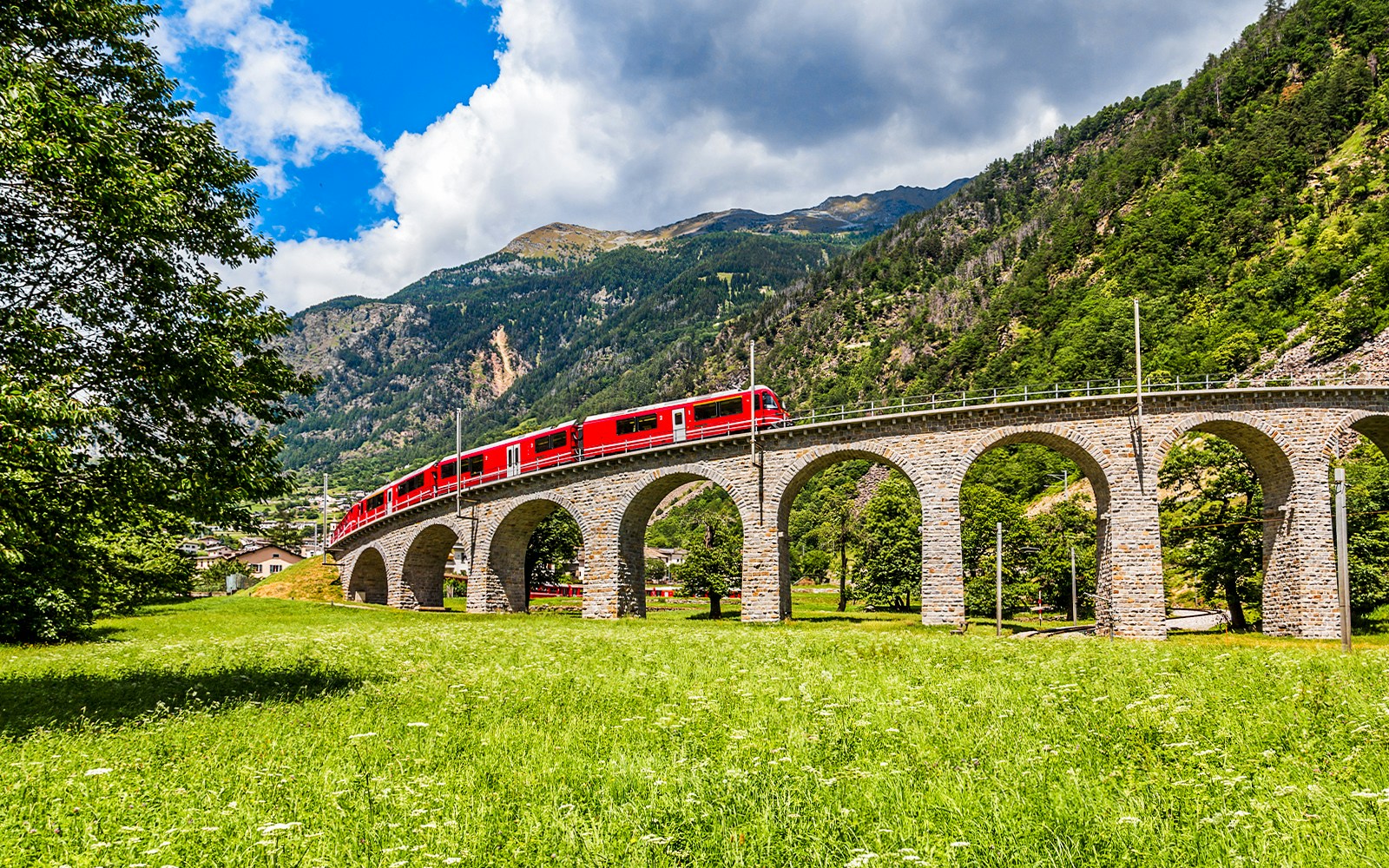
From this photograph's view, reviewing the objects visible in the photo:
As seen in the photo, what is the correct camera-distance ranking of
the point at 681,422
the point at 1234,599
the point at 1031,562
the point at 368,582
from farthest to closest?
the point at 368,582, the point at 1031,562, the point at 681,422, the point at 1234,599

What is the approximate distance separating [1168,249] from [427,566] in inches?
4142

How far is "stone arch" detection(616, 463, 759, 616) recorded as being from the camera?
42844mm

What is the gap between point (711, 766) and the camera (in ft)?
25.4

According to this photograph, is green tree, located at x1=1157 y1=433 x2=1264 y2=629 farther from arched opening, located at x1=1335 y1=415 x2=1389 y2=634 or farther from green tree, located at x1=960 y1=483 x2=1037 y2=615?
green tree, located at x1=960 y1=483 x2=1037 y2=615

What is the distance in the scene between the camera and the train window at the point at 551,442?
4853cm

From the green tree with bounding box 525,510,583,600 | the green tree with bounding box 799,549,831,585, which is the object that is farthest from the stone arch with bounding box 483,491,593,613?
the green tree with bounding box 799,549,831,585

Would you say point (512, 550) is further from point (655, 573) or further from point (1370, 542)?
point (655, 573)

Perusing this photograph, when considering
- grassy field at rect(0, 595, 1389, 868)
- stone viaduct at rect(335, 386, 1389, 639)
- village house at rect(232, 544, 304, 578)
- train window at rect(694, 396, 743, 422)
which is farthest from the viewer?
village house at rect(232, 544, 304, 578)

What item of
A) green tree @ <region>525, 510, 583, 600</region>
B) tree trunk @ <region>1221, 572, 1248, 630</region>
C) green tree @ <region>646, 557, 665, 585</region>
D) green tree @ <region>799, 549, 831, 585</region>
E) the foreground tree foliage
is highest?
the foreground tree foliage

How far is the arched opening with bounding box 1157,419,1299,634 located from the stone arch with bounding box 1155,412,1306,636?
40 mm

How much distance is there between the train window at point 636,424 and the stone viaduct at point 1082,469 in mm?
1858

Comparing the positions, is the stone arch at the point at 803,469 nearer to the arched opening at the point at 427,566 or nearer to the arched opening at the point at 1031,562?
the arched opening at the point at 1031,562

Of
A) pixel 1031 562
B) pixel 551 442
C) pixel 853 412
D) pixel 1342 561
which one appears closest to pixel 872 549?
pixel 1031 562

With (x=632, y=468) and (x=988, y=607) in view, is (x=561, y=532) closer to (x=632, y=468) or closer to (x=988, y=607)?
(x=632, y=468)
